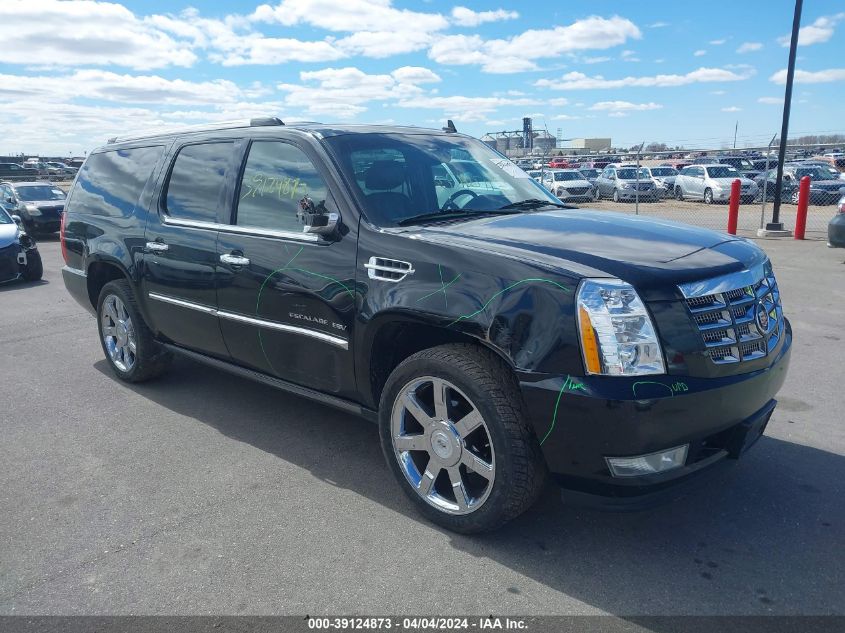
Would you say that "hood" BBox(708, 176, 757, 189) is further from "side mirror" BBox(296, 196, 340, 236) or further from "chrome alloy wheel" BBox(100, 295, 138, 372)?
"side mirror" BBox(296, 196, 340, 236)

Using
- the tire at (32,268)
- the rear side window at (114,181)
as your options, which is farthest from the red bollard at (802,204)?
the tire at (32,268)

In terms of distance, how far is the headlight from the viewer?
2.73m

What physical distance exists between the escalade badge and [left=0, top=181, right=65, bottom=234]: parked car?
57.8ft

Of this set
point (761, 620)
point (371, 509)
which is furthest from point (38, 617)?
point (761, 620)

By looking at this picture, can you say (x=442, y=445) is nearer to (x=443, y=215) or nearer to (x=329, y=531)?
(x=329, y=531)

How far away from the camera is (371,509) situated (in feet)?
11.7

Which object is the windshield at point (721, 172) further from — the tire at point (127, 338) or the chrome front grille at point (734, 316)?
the chrome front grille at point (734, 316)

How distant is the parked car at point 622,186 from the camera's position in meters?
26.8

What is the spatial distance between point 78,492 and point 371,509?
164 centimetres

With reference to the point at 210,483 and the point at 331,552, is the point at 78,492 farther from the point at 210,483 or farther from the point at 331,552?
the point at 331,552

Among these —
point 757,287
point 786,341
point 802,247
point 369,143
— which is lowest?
point 802,247

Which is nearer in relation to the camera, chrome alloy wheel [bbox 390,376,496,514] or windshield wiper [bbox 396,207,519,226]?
chrome alloy wheel [bbox 390,376,496,514]

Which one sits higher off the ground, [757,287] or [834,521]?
[757,287]

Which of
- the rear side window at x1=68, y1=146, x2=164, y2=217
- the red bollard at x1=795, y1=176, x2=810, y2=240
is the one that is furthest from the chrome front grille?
the red bollard at x1=795, y1=176, x2=810, y2=240
